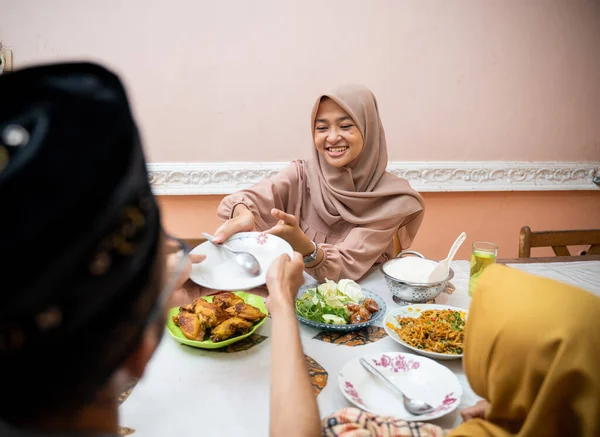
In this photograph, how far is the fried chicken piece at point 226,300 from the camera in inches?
43.6

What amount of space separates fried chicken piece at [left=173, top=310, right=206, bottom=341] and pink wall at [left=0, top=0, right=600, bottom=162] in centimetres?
173

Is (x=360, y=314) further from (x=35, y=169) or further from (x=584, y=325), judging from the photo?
(x=35, y=169)

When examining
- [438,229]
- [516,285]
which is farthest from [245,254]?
[438,229]

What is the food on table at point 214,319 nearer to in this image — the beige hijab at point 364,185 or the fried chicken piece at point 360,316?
the fried chicken piece at point 360,316

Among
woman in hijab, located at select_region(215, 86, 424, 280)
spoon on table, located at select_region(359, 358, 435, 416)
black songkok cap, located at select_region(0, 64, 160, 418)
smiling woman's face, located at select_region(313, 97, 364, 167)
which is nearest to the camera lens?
black songkok cap, located at select_region(0, 64, 160, 418)

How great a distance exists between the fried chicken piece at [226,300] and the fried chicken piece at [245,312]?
0.03 meters

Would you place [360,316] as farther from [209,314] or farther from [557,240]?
[557,240]

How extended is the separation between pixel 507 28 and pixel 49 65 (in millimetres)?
3103

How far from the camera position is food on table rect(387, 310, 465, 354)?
1.01 m

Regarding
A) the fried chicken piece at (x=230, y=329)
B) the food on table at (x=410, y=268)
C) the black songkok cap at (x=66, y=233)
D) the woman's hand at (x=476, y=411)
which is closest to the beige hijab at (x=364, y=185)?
the food on table at (x=410, y=268)

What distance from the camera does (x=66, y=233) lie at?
27 centimetres

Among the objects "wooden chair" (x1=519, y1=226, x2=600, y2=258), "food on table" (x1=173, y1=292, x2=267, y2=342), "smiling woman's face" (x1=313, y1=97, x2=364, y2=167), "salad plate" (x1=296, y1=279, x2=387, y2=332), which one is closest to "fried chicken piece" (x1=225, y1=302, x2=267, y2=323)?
"food on table" (x1=173, y1=292, x2=267, y2=342)

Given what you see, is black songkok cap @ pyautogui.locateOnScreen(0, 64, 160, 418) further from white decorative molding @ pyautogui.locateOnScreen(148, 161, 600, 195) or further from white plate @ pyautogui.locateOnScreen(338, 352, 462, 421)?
white decorative molding @ pyautogui.locateOnScreen(148, 161, 600, 195)

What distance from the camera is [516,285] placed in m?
0.64
